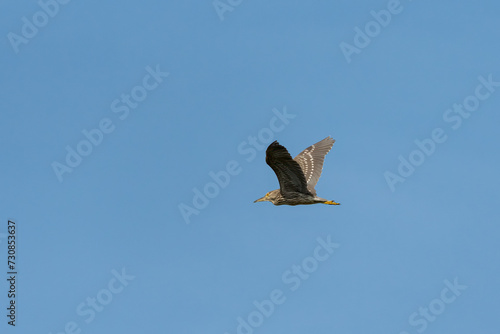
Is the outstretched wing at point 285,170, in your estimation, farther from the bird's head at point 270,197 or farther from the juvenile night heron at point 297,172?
the bird's head at point 270,197

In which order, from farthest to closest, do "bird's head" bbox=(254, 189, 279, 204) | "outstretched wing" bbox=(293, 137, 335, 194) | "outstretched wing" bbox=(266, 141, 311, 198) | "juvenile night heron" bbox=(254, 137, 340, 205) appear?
"outstretched wing" bbox=(293, 137, 335, 194) → "bird's head" bbox=(254, 189, 279, 204) → "juvenile night heron" bbox=(254, 137, 340, 205) → "outstretched wing" bbox=(266, 141, 311, 198)

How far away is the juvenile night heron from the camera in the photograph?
25547 mm

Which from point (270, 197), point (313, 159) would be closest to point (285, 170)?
point (270, 197)

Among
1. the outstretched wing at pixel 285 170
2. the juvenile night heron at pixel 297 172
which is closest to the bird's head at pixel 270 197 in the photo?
the juvenile night heron at pixel 297 172

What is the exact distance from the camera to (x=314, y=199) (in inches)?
1094

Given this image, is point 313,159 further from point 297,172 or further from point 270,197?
point 297,172

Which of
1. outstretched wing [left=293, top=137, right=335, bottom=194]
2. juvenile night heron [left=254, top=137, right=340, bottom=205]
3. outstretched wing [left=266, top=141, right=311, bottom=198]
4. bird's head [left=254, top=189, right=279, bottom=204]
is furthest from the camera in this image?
outstretched wing [left=293, top=137, right=335, bottom=194]

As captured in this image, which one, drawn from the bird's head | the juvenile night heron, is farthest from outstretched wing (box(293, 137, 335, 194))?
the bird's head

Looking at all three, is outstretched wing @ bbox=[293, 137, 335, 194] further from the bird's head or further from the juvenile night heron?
the bird's head

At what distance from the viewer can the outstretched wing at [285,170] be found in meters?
25.1

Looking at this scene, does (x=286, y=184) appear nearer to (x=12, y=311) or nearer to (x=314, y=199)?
(x=314, y=199)

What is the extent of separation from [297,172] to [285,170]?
43 cm

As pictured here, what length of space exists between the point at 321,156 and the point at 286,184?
115 inches

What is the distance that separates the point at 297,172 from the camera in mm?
26641
